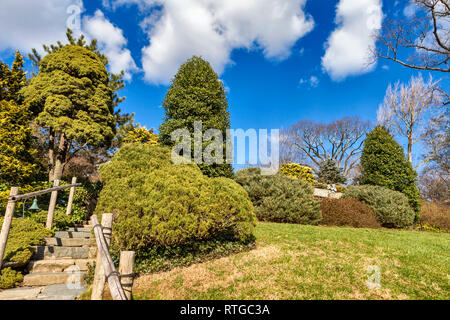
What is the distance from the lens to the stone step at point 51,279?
4105mm

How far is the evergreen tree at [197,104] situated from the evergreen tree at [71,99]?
359 cm

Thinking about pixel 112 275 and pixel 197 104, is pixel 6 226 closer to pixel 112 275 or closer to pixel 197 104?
pixel 112 275

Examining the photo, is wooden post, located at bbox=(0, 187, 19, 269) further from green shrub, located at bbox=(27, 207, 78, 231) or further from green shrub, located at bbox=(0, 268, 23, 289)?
green shrub, located at bbox=(27, 207, 78, 231)

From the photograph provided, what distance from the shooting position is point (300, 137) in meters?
29.8

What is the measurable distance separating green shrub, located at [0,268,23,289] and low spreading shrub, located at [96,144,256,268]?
5.16ft

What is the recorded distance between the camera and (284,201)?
923 centimetres

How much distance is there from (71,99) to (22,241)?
7.51 meters

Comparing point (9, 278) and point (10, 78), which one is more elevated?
point (10, 78)

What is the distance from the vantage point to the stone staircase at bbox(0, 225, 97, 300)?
3607 mm

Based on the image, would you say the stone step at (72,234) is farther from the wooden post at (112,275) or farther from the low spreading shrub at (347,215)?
the low spreading shrub at (347,215)

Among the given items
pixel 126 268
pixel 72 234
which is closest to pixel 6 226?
pixel 72 234

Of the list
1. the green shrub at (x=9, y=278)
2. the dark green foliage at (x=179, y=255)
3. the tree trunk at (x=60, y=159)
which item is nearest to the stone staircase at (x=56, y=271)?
the green shrub at (x=9, y=278)

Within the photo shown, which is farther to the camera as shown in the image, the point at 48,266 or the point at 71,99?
the point at 71,99
